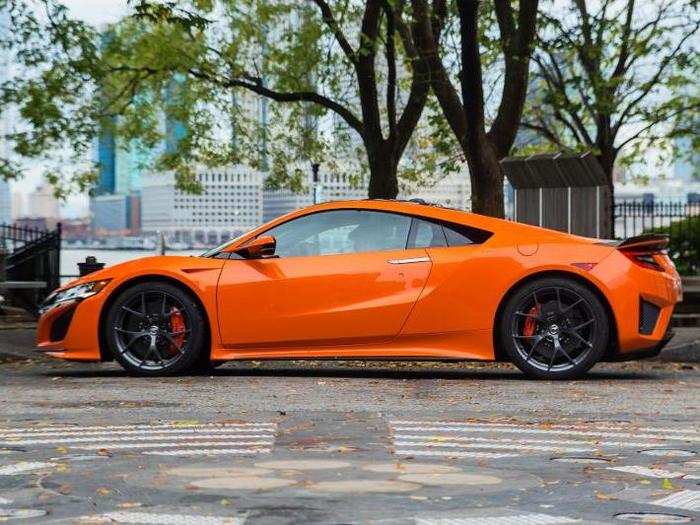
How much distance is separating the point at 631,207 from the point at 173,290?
22951 mm

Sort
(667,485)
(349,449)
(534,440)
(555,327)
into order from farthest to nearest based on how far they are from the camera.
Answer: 1. (555,327)
2. (534,440)
3. (349,449)
4. (667,485)

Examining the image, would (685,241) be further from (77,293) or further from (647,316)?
(77,293)

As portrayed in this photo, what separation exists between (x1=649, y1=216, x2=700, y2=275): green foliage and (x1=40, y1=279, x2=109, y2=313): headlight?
2641 centimetres

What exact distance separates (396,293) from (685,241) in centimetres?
2731

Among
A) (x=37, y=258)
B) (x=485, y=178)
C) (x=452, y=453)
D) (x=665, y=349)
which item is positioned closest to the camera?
(x=452, y=453)

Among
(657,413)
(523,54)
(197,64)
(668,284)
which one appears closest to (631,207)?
(197,64)

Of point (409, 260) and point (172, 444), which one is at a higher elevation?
point (409, 260)

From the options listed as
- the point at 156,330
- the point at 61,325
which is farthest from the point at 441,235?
the point at 61,325

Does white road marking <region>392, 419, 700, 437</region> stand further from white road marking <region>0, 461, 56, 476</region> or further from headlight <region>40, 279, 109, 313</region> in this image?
headlight <region>40, 279, 109, 313</region>

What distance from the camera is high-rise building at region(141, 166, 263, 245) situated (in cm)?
4281

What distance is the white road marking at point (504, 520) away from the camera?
4773mm

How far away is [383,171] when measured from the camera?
2561cm

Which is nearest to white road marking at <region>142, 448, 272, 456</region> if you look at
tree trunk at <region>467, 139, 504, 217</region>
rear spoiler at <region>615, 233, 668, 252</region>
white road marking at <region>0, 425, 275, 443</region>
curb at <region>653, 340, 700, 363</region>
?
white road marking at <region>0, 425, 275, 443</region>

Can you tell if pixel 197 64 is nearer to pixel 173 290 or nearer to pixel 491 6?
pixel 491 6
